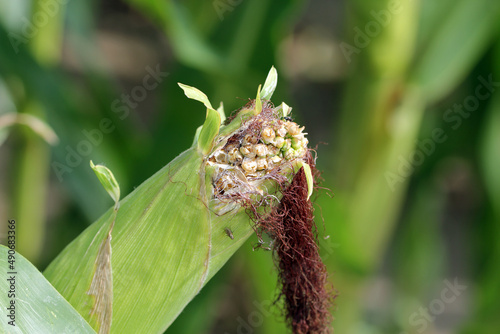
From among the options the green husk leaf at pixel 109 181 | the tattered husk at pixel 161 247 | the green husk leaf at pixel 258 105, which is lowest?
the tattered husk at pixel 161 247

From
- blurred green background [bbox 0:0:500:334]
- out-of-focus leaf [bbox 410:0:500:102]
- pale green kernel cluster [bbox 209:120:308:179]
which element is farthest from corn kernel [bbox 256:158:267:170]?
out-of-focus leaf [bbox 410:0:500:102]

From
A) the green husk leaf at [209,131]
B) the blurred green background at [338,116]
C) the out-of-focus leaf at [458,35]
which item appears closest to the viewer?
the green husk leaf at [209,131]

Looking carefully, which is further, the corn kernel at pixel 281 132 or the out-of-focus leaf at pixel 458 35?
the out-of-focus leaf at pixel 458 35

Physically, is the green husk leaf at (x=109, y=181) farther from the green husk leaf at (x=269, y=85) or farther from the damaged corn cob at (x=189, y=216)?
the green husk leaf at (x=269, y=85)

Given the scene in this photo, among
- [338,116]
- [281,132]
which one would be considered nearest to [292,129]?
[281,132]

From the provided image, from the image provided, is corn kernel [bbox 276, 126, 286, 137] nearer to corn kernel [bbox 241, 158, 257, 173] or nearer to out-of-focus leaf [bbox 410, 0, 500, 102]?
corn kernel [bbox 241, 158, 257, 173]

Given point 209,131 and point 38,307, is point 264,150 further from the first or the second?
point 38,307

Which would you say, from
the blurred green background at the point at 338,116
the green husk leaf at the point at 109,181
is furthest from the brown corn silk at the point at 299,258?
the blurred green background at the point at 338,116

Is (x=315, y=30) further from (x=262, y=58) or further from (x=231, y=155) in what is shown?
(x=231, y=155)
